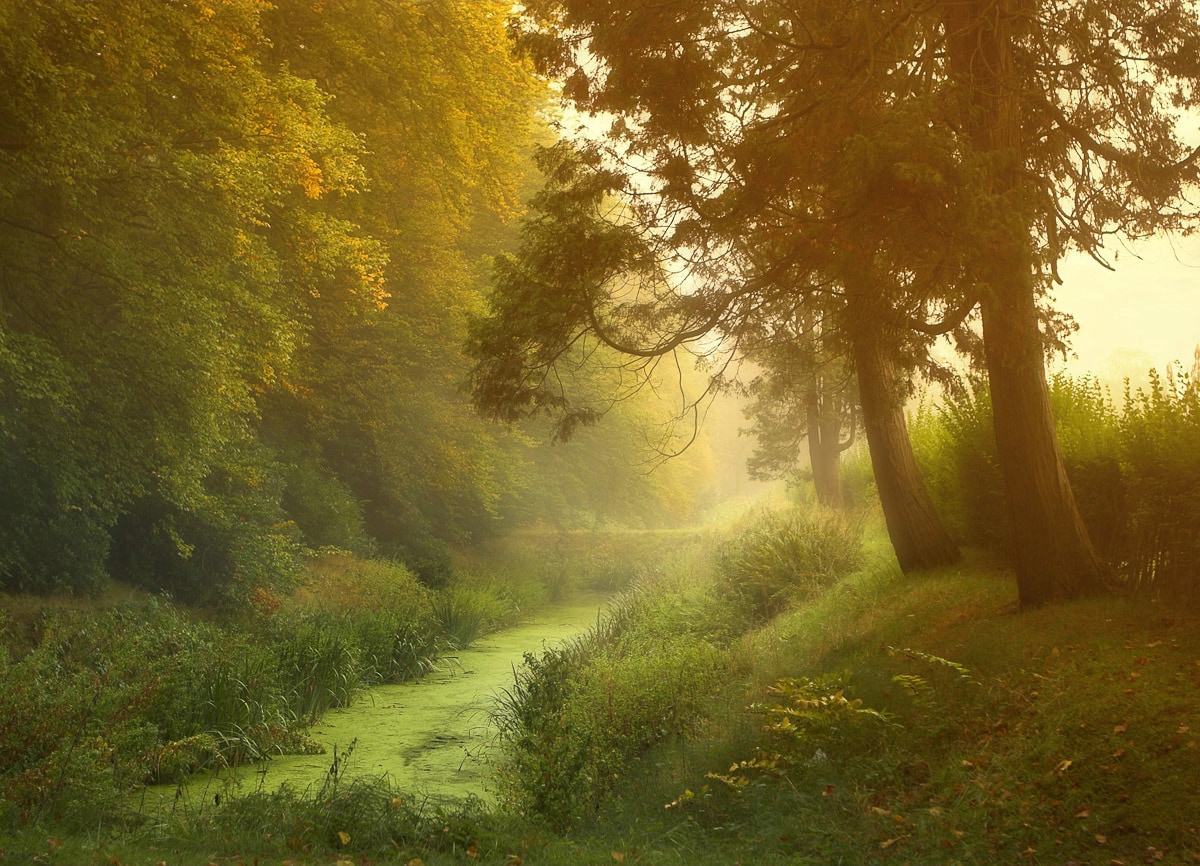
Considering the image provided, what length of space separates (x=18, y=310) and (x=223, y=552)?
4500mm

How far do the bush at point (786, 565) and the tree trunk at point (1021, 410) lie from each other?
464 centimetres

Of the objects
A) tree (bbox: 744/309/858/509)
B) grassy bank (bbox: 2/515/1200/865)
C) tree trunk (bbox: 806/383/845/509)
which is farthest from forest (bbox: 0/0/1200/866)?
tree trunk (bbox: 806/383/845/509)

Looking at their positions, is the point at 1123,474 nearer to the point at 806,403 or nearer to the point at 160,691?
the point at 806,403

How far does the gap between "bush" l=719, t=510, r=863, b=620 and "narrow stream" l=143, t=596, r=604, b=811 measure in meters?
3.53

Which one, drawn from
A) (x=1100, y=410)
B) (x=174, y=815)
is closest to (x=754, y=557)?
(x=1100, y=410)

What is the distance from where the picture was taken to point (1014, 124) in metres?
7.68

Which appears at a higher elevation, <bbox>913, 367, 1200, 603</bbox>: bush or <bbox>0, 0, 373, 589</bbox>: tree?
<bbox>0, 0, 373, 589</bbox>: tree

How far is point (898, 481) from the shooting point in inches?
419

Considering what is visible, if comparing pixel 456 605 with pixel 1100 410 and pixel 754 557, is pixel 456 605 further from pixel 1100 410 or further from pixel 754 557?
pixel 1100 410

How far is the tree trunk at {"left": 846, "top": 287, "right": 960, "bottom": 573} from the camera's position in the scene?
1040cm

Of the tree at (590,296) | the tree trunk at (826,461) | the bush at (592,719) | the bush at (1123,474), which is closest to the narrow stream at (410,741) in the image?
the bush at (592,719)

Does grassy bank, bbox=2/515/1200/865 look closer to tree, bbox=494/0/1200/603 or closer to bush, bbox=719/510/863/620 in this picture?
tree, bbox=494/0/1200/603

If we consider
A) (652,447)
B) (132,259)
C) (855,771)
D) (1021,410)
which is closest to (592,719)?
(652,447)

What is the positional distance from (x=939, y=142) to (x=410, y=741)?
7.34 m
